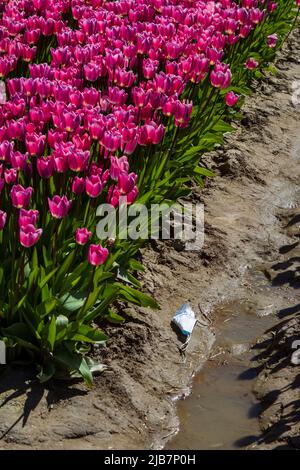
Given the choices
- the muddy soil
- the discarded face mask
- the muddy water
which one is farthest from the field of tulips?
the muddy water

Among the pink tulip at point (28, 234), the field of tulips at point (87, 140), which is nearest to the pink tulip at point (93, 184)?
the field of tulips at point (87, 140)

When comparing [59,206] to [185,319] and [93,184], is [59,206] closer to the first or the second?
[93,184]

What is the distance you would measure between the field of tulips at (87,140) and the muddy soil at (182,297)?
13 centimetres

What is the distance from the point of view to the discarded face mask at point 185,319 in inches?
191

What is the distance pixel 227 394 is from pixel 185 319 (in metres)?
0.58

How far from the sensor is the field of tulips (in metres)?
4.23

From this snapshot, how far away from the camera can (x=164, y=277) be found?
5.25 meters

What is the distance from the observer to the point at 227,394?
449 cm

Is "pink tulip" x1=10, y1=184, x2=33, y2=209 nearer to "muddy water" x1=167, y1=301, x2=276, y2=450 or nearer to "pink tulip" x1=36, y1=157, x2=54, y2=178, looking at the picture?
"pink tulip" x1=36, y1=157, x2=54, y2=178

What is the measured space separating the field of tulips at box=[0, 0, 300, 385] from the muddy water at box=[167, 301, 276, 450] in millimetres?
528

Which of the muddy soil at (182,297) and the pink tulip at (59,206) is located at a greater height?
the pink tulip at (59,206)

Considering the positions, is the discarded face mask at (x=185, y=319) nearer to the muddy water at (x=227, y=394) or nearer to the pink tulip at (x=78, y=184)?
the muddy water at (x=227, y=394)

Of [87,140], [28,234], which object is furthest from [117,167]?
[28,234]

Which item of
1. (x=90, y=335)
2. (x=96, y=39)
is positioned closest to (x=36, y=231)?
(x=90, y=335)
